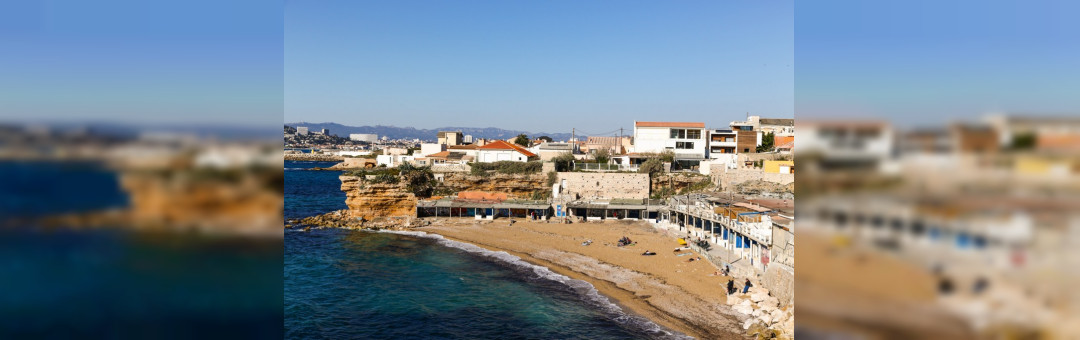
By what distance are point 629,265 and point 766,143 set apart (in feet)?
86.6

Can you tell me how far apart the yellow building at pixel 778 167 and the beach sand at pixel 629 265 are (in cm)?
781

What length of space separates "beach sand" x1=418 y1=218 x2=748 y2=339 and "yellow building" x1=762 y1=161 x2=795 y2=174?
7808 millimetres

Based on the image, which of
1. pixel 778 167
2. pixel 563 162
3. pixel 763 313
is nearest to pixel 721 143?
pixel 778 167

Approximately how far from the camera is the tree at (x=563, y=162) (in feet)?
110

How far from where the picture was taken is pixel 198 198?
2.37 metres

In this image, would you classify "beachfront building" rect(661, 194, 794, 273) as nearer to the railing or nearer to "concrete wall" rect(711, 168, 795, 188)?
"concrete wall" rect(711, 168, 795, 188)

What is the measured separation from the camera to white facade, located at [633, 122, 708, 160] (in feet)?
124

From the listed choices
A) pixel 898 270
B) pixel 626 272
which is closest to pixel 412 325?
pixel 626 272

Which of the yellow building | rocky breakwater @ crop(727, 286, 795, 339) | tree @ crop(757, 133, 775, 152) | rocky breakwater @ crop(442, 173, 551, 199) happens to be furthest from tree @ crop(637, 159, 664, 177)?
rocky breakwater @ crop(727, 286, 795, 339)

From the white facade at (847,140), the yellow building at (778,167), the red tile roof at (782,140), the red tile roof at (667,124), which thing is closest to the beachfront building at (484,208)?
the yellow building at (778,167)

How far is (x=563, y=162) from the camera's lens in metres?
34.0

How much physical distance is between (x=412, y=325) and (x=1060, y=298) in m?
13.2

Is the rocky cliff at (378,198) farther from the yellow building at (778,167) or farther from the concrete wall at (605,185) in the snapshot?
the yellow building at (778,167)

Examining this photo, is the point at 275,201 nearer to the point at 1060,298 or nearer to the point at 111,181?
the point at 111,181
